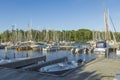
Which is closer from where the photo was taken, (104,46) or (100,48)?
(100,48)

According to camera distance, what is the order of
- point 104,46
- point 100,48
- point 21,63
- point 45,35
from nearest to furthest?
point 21,63 < point 100,48 < point 104,46 < point 45,35

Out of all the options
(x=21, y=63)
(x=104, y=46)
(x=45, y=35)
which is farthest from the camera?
(x=45, y=35)

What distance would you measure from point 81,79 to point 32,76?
2.99m

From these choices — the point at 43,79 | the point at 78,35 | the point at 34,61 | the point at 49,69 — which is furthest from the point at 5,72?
the point at 78,35

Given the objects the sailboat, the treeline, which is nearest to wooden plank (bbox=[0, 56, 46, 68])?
the sailboat

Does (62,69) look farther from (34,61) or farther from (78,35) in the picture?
(78,35)

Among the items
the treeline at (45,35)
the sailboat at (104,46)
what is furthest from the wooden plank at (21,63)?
the treeline at (45,35)

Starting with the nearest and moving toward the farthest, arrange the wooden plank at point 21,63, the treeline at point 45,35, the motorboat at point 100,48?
the wooden plank at point 21,63
the motorboat at point 100,48
the treeline at point 45,35

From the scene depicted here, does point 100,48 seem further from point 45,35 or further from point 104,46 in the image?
point 45,35

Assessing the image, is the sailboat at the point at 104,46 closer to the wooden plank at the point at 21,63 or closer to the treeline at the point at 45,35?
the wooden plank at the point at 21,63

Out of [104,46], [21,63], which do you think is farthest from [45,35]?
[21,63]

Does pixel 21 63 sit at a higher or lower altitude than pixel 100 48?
lower

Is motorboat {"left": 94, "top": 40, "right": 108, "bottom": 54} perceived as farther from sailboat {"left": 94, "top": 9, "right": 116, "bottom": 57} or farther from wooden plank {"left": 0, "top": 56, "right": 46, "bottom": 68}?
wooden plank {"left": 0, "top": 56, "right": 46, "bottom": 68}

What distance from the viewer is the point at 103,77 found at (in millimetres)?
12250
